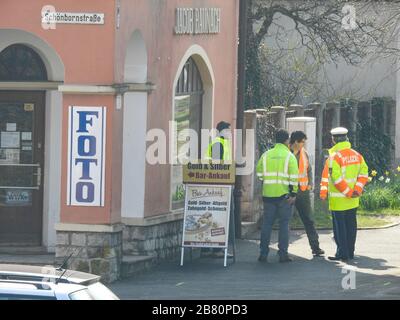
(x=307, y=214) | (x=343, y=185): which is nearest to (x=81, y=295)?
(x=343, y=185)

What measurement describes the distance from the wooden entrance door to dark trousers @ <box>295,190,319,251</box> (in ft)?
12.1

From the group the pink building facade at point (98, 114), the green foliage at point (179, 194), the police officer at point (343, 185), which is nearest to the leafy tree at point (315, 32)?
the pink building facade at point (98, 114)

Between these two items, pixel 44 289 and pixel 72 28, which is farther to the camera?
pixel 72 28

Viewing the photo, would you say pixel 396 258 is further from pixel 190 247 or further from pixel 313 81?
pixel 313 81

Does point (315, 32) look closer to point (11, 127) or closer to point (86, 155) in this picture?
point (11, 127)

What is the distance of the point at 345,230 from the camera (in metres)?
18.0

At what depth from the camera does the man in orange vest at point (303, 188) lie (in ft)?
60.3

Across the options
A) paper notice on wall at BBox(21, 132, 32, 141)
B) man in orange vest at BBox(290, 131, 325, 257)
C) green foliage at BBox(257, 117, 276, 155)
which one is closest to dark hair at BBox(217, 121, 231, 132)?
man in orange vest at BBox(290, 131, 325, 257)

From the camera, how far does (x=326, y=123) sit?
27.9 m

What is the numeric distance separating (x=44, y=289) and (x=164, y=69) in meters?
10.9

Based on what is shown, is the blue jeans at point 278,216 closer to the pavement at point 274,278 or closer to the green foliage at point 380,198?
the pavement at point 274,278
